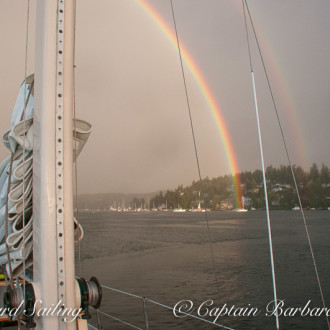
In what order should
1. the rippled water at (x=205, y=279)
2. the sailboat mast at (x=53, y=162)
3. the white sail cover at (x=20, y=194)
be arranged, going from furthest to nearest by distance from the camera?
the rippled water at (x=205, y=279) < the white sail cover at (x=20, y=194) < the sailboat mast at (x=53, y=162)

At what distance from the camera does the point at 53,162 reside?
8.33ft

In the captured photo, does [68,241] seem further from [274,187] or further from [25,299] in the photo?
[274,187]

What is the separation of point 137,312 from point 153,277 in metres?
10.6

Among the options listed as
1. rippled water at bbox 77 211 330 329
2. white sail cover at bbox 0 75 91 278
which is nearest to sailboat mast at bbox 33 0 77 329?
white sail cover at bbox 0 75 91 278

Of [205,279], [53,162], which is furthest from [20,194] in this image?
[205,279]

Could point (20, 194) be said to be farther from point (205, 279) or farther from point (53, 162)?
point (205, 279)

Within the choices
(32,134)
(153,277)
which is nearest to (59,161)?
(32,134)

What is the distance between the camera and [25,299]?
2.40m

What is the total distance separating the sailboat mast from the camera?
2.47m

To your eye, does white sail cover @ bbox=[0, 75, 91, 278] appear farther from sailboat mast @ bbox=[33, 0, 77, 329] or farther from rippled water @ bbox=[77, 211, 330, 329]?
rippled water @ bbox=[77, 211, 330, 329]

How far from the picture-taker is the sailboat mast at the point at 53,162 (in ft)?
8.12

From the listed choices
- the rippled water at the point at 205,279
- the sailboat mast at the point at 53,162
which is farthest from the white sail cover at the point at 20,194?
A: the rippled water at the point at 205,279

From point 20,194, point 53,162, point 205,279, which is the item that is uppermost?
point 53,162

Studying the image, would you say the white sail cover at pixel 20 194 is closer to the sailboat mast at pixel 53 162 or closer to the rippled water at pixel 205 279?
the sailboat mast at pixel 53 162
